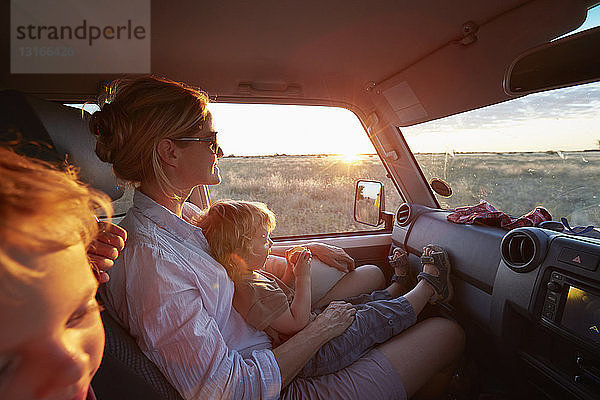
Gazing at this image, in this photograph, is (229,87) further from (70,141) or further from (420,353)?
(420,353)

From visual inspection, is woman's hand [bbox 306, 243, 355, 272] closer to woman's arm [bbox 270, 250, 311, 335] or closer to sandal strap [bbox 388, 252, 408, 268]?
sandal strap [bbox 388, 252, 408, 268]

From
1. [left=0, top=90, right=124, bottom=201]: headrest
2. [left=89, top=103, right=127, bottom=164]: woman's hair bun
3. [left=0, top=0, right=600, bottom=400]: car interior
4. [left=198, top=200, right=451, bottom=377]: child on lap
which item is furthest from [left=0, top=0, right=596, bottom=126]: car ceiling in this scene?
[left=198, top=200, right=451, bottom=377]: child on lap

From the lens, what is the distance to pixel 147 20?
1.82m

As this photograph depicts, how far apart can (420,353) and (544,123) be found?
1.52m

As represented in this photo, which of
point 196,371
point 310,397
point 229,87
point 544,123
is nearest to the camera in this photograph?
point 196,371

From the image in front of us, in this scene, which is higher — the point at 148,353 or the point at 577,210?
the point at 577,210

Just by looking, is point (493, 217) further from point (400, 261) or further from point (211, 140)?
point (211, 140)

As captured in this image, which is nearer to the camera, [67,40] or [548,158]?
[67,40]

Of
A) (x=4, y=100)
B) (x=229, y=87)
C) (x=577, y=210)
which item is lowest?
(x=577, y=210)

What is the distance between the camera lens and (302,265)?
1.74 meters

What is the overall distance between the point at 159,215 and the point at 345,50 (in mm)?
1667

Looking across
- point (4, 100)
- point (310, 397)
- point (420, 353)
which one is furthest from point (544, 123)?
point (4, 100)

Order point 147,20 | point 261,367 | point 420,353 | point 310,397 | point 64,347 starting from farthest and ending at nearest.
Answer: point 147,20 → point 420,353 → point 310,397 → point 261,367 → point 64,347

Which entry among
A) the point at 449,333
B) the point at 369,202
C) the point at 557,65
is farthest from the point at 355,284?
the point at 557,65
